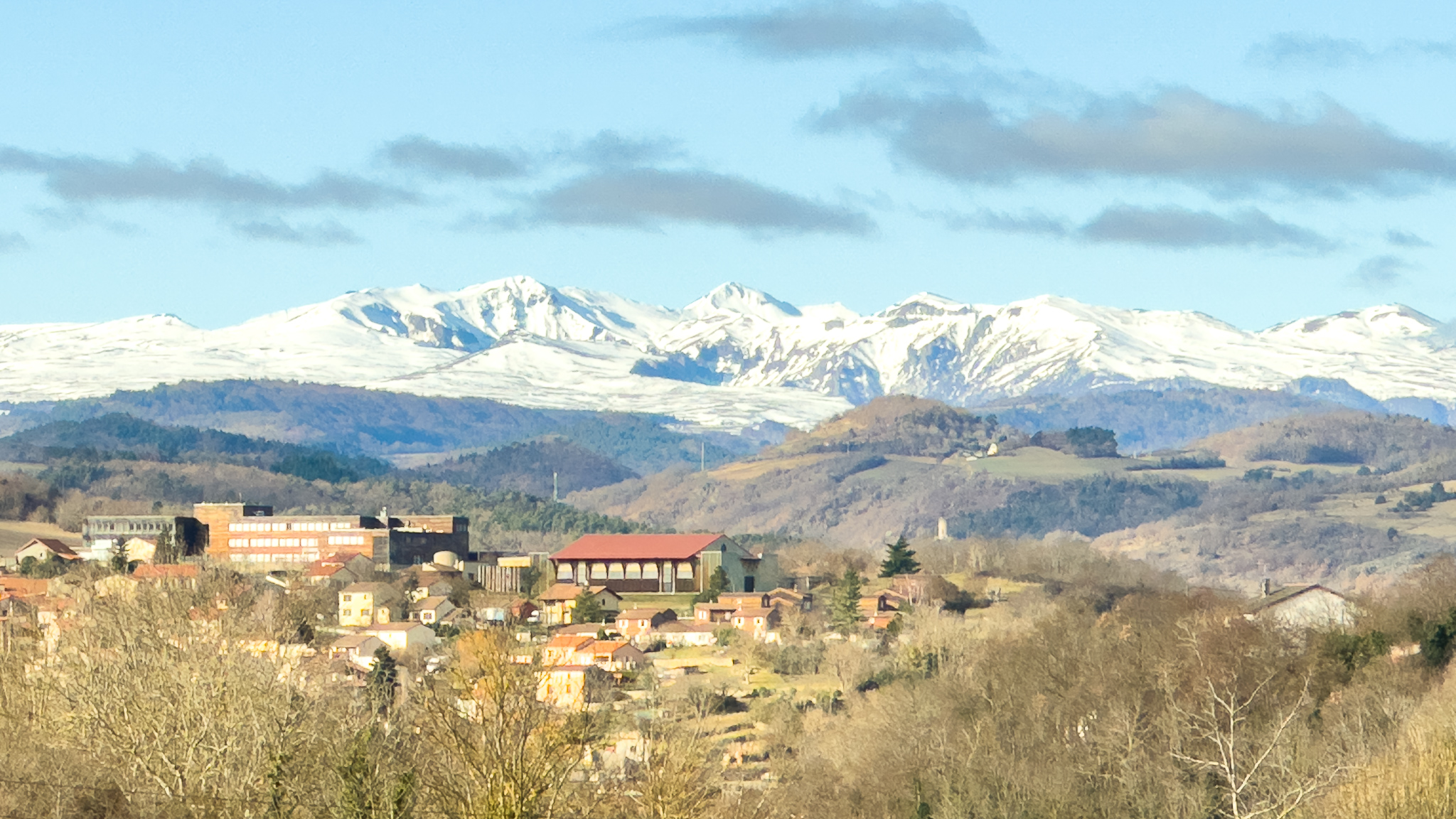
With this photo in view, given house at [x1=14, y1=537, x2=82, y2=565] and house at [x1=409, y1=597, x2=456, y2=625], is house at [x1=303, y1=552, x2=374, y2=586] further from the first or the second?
house at [x1=14, y1=537, x2=82, y2=565]

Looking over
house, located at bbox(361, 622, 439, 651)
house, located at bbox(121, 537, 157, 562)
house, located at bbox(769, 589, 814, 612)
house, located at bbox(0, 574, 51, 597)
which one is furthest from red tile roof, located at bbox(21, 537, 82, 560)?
house, located at bbox(769, 589, 814, 612)

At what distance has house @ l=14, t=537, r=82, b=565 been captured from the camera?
170 meters

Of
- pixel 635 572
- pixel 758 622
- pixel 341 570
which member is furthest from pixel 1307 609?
pixel 341 570

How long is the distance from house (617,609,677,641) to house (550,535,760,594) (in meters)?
15.7

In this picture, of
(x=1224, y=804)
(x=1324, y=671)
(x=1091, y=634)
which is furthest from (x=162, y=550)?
(x=1224, y=804)

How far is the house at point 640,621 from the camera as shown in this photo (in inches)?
5472

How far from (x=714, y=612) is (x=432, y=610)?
1622cm

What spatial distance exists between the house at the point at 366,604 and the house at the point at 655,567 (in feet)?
60.9

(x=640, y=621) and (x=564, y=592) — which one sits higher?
(x=564, y=592)

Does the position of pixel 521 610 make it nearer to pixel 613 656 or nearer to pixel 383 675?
pixel 613 656

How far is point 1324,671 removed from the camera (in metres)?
95.2

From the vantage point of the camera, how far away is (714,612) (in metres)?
149

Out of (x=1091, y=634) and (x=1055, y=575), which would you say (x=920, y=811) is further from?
(x=1055, y=575)

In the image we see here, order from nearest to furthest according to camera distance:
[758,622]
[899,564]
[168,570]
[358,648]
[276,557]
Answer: [168,570] < [358,648] < [758,622] < [899,564] < [276,557]
